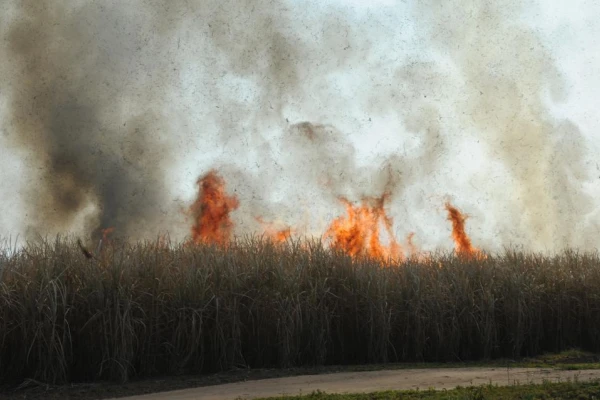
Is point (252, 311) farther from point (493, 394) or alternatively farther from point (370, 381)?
point (493, 394)

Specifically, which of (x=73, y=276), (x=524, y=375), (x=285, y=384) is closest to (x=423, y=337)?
(x=524, y=375)

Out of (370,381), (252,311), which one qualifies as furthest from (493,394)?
(252,311)

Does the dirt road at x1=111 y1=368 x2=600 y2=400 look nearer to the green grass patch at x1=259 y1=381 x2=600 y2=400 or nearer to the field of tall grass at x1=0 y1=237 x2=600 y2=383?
the green grass patch at x1=259 y1=381 x2=600 y2=400

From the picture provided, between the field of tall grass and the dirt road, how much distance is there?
114 cm

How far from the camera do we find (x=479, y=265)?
13.2 meters

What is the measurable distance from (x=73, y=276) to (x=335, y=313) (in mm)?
3862

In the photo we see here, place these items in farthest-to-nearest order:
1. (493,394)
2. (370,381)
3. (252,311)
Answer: (252,311)
(370,381)
(493,394)

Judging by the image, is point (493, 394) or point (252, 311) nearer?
point (493, 394)

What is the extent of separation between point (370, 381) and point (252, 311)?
2226 mm

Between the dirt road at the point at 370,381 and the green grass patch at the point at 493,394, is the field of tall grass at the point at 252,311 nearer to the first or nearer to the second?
the dirt road at the point at 370,381

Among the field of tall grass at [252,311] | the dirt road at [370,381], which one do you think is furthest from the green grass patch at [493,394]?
the field of tall grass at [252,311]

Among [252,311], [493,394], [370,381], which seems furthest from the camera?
[252,311]

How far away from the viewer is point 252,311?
10.3 m

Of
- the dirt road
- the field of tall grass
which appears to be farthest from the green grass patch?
the field of tall grass
